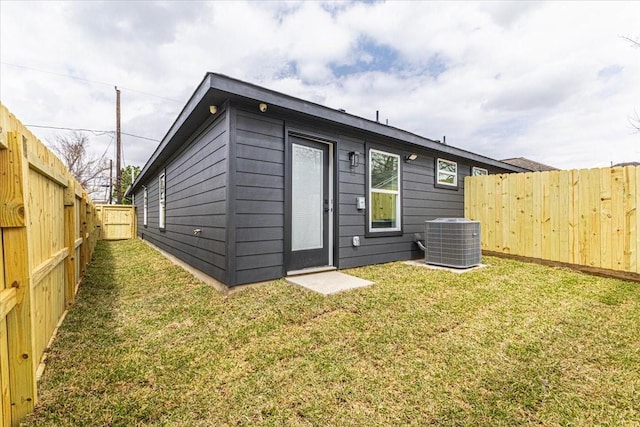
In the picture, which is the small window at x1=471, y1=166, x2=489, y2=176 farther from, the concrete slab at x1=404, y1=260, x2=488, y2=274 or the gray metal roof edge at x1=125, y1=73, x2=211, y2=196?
the gray metal roof edge at x1=125, y1=73, x2=211, y2=196

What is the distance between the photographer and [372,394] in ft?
5.18

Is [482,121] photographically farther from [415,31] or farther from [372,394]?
[372,394]

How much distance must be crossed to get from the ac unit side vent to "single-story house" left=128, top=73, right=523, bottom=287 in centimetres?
70

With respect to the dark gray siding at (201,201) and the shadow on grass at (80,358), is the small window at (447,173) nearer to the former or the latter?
the dark gray siding at (201,201)

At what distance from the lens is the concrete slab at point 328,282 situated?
11.0 feet

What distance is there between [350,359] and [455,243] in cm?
338

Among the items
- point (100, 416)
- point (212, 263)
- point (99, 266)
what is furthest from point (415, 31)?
point (99, 266)

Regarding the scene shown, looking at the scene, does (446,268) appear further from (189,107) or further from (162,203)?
(162,203)

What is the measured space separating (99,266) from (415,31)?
314 inches

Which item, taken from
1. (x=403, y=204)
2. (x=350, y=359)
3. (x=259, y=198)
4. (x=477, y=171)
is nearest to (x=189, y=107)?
(x=259, y=198)

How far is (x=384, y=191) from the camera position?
5.15 meters

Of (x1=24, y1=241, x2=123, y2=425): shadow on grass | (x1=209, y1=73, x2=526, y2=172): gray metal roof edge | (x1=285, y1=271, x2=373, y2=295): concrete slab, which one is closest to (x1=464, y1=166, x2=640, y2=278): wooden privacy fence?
(x1=209, y1=73, x2=526, y2=172): gray metal roof edge

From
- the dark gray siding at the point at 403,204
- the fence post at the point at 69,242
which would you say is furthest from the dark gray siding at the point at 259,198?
the fence post at the point at 69,242

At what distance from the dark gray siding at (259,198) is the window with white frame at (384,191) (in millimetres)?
1859
